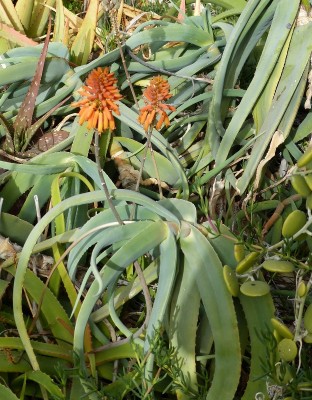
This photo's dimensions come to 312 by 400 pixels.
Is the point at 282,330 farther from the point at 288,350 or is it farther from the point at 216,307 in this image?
the point at 216,307

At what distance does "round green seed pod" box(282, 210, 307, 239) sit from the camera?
1.08m

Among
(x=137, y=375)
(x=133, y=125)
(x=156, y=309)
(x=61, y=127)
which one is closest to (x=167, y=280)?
(x=156, y=309)

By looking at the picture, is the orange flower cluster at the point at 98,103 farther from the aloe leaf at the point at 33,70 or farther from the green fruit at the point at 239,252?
the aloe leaf at the point at 33,70

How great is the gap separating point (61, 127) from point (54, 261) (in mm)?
433

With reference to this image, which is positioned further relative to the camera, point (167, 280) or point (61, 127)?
point (61, 127)

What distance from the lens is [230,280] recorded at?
3.66 ft

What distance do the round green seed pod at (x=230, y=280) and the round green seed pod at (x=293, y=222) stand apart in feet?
0.37

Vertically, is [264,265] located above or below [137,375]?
above

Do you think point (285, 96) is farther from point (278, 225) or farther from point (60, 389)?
point (60, 389)

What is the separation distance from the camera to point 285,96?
57.0 inches

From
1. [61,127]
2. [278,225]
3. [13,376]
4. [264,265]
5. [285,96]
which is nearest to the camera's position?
[264,265]

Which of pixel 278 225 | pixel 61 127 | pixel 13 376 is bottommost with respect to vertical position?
pixel 13 376

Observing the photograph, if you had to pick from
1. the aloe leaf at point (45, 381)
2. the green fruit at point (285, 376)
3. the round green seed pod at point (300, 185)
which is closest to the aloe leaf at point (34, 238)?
the aloe leaf at point (45, 381)

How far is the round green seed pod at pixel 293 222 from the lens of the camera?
1079 millimetres
